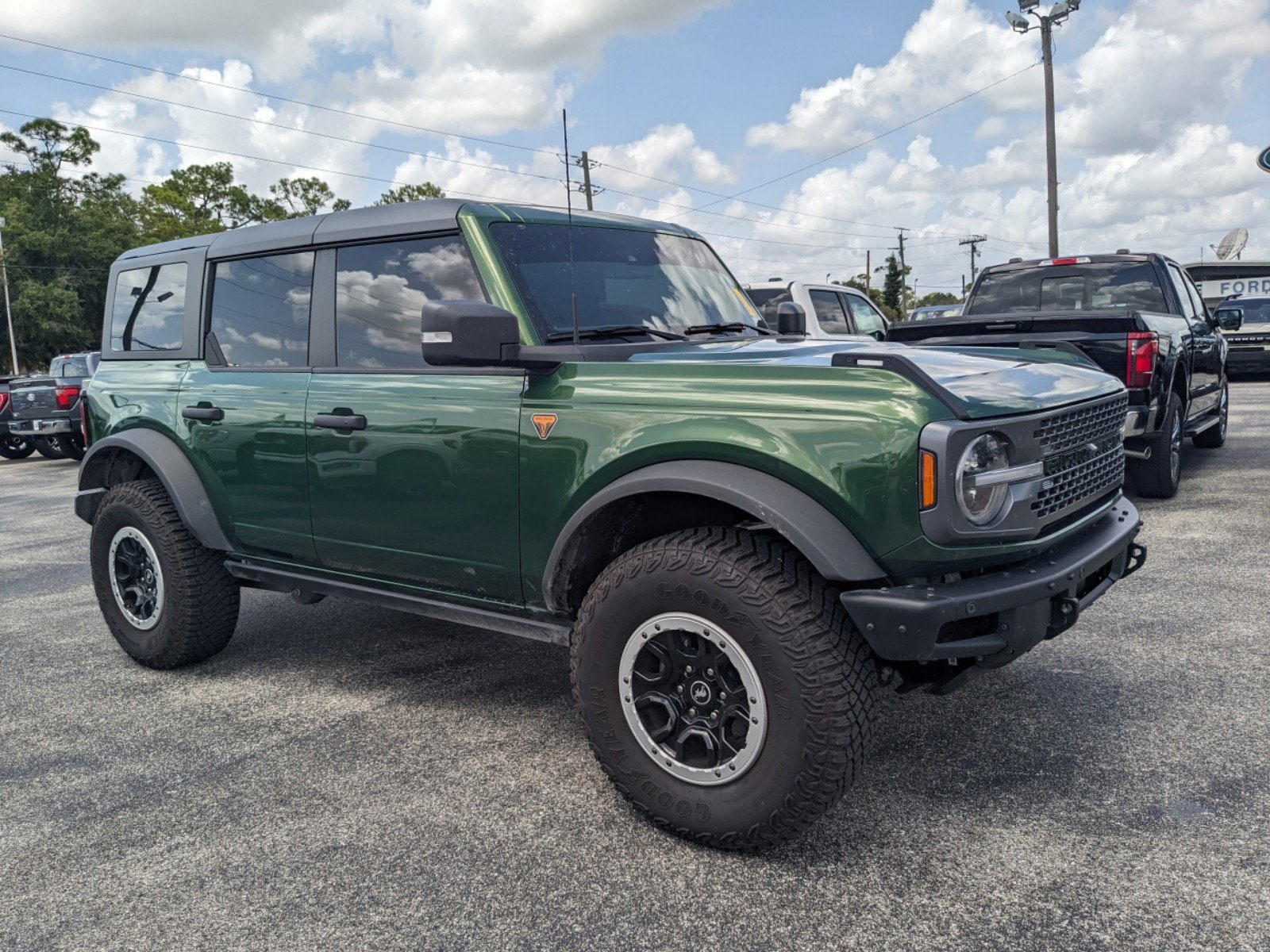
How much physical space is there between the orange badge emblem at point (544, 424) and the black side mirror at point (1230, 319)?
8.65m

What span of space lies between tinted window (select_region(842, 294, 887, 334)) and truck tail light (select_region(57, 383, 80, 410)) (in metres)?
11.7

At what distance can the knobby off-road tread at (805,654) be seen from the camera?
102 inches

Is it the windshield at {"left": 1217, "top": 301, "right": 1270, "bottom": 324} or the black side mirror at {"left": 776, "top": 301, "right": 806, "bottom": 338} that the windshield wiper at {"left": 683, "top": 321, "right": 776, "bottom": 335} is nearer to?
the black side mirror at {"left": 776, "top": 301, "right": 806, "bottom": 338}

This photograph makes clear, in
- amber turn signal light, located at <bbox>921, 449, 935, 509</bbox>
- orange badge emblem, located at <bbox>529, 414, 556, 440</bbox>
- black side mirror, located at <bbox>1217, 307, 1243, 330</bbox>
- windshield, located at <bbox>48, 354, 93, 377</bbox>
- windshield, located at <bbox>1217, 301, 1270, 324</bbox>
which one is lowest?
amber turn signal light, located at <bbox>921, 449, 935, 509</bbox>

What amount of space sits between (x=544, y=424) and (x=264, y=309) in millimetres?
1751

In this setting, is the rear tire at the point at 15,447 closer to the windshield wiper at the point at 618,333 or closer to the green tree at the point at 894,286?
the windshield wiper at the point at 618,333

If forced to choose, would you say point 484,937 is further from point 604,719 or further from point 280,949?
point 604,719

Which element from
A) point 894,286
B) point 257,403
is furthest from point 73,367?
point 894,286

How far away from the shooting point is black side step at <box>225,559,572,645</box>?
331 centimetres

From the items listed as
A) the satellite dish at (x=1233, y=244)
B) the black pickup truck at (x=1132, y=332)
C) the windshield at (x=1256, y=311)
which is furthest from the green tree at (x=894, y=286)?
the black pickup truck at (x=1132, y=332)

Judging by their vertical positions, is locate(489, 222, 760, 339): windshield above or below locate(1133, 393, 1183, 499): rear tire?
above

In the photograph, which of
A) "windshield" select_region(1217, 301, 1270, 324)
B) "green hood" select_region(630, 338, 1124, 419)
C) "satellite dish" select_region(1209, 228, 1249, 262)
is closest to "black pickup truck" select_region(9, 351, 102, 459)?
"green hood" select_region(630, 338, 1124, 419)

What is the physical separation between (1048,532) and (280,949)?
228cm

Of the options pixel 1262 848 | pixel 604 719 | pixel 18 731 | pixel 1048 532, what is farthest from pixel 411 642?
pixel 1262 848
